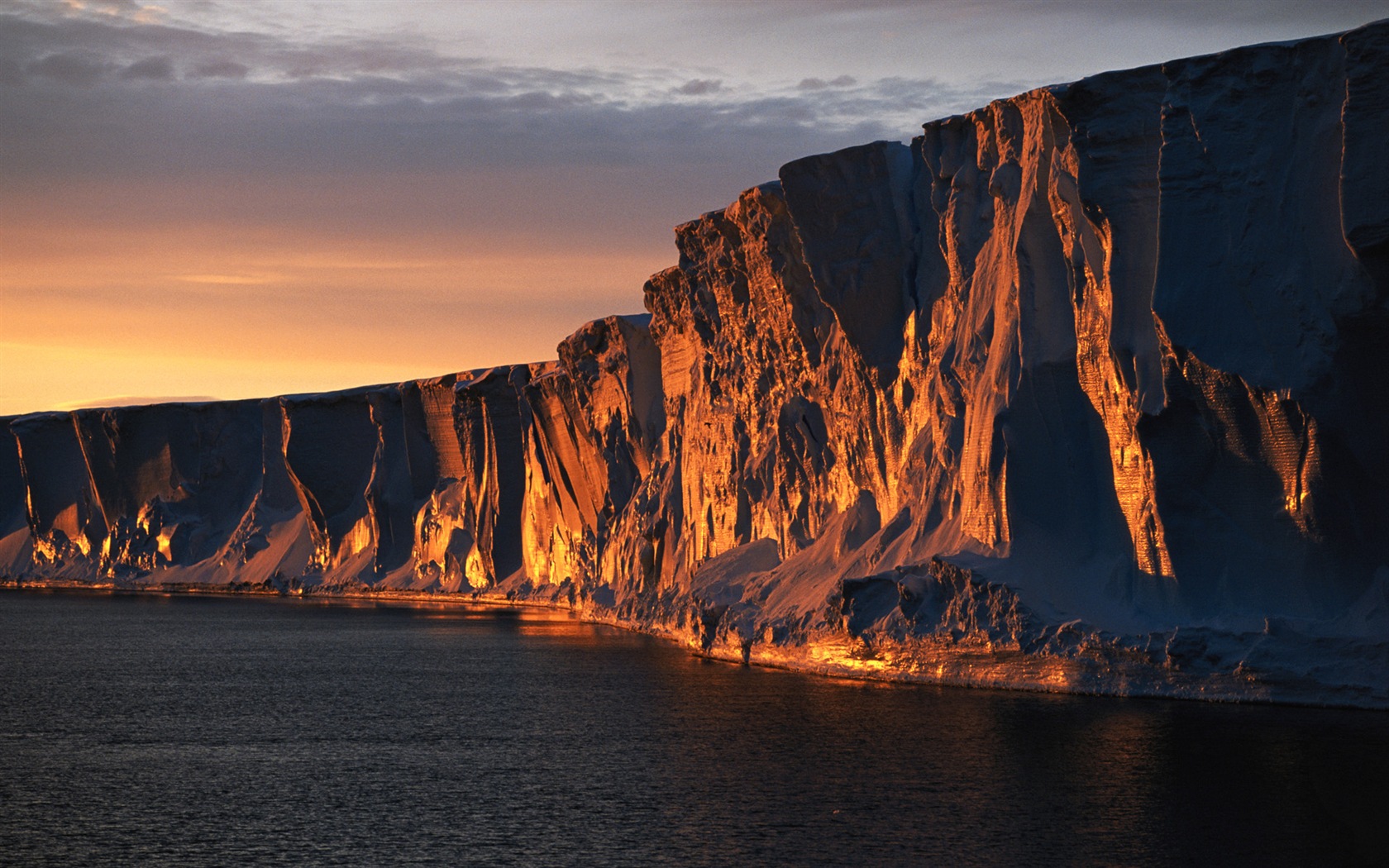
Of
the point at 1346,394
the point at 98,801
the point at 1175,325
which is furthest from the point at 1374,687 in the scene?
the point at 98,801

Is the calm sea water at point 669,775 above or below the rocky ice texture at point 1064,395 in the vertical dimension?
below

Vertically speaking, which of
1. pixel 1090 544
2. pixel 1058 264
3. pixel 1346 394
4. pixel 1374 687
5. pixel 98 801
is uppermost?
pixel 1058 264

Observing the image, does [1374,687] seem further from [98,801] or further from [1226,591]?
[98,801]

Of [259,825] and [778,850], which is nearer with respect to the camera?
[778,850]

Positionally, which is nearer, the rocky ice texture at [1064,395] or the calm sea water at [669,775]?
the calm sea water at [669,775]
